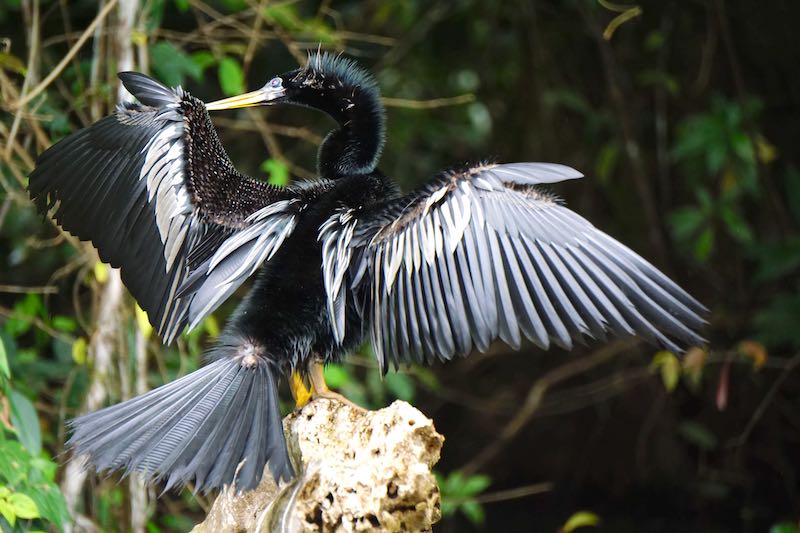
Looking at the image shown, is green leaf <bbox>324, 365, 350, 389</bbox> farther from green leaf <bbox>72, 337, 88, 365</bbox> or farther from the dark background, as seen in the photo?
green leaf <bbox>72, 337, 88, 365</bbox>

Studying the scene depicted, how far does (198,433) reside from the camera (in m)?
2.02

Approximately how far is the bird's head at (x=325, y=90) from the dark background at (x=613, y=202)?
4.86ft

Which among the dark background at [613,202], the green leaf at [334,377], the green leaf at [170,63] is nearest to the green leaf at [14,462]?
the green leaf at [334,377]

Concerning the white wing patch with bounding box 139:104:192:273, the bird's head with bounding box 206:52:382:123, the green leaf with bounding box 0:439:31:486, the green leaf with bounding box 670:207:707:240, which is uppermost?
the bird's head with bounding box 206:52:382:123

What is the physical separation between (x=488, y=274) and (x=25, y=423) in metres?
1.39

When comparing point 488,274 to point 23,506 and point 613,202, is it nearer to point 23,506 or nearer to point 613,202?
point 23,506

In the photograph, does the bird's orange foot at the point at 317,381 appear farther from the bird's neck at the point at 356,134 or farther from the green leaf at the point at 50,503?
the green leaf at the point at 50,503

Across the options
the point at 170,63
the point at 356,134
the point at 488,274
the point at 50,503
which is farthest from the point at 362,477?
the point at 170,63

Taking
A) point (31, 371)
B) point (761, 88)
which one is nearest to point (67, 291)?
point (31, 371)

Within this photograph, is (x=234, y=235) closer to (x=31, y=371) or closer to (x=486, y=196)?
(x=486, y=196)

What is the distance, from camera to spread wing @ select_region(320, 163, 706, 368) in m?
2.12

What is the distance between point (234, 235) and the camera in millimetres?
2383

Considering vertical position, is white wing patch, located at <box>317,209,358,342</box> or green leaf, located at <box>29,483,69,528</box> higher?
white wing patch, located at <box>317,209,358,342</box>

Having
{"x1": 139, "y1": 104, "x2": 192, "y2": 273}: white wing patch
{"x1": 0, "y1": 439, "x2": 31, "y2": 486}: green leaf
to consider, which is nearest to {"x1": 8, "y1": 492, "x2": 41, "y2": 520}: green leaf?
{"x1": 0, "y1": 439, "x2": 31, "y2": 486}: green leaf
